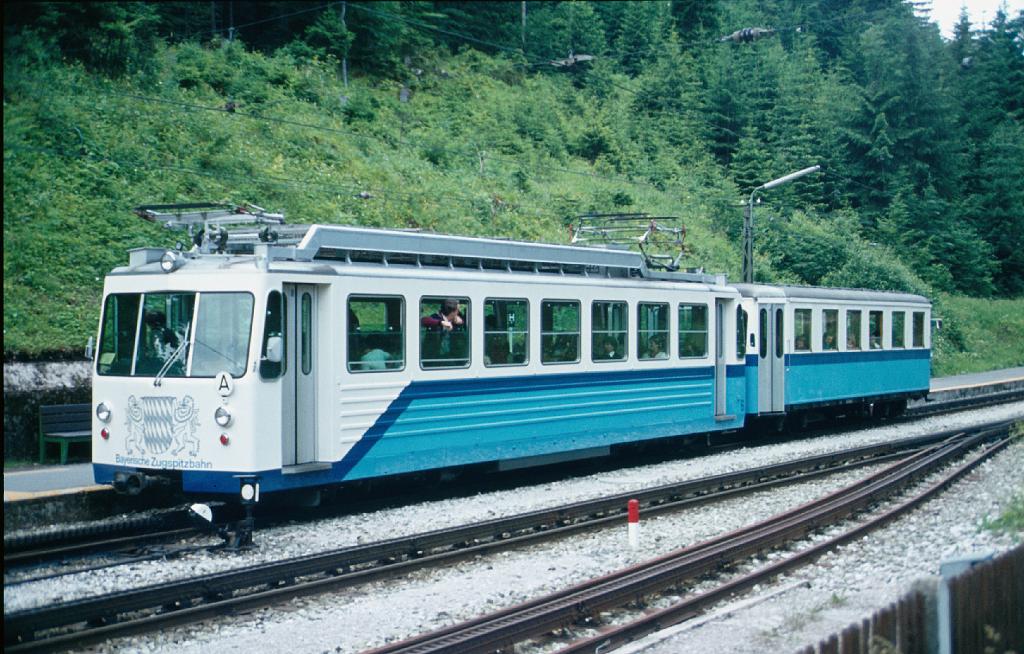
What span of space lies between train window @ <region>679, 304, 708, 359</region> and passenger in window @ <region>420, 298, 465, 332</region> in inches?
216

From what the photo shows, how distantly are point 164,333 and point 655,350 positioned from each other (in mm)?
8320

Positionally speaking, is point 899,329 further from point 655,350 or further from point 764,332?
point 655,350

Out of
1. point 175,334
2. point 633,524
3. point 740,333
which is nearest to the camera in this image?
point 633,524

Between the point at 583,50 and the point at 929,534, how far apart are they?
4400cm

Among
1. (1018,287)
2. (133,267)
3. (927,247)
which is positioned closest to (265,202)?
(133,267)

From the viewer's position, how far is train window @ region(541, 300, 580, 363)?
15008mm

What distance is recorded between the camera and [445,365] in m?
13.4

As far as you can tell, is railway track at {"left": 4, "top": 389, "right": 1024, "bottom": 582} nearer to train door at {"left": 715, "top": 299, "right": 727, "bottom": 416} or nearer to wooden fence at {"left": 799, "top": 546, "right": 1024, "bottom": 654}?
wooden fence at {"left": 799, "top": 546, "right": 1024, "bottom": 654}

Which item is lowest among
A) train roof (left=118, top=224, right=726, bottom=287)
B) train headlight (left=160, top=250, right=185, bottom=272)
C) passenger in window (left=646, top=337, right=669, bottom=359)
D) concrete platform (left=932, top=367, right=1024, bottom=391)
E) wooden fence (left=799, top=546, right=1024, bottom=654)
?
concrete platform (left=932, top=367, right=1024, bottom=391)

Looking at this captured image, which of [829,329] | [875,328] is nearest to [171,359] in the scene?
[829,329]

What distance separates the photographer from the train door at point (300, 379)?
38.0 feet

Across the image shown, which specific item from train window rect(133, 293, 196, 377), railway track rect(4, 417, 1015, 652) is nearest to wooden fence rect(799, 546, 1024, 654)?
railway track rect(4, 417, 1015, 652)

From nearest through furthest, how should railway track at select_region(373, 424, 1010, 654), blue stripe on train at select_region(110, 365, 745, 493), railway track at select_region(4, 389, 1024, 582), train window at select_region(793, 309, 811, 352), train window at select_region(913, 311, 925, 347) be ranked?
railway track at select_region(373, 424, 1010, 654) → railway track at select_region(4, 389, 1024, 582) → blue stripe on train at select_region(110, 365, 745, 493) → train window at select_region(793, 309, 811, 352) → train window at select_region(913, 311, 925, 347)

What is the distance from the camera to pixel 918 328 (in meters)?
25.7
